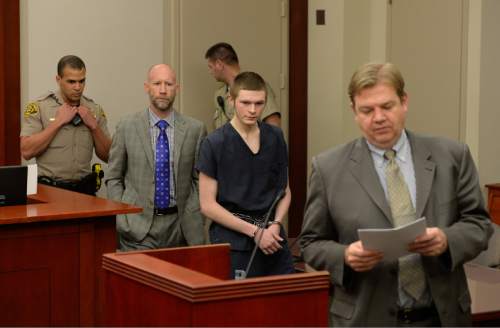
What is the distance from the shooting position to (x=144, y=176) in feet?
16.2

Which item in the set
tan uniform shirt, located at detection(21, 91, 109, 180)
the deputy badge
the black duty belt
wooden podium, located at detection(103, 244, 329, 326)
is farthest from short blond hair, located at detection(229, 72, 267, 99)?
the deputy badge

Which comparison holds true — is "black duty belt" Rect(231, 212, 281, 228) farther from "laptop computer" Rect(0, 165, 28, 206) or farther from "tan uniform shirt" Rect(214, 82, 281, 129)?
"tan uniform shirt" Rect(214, 82, 281, 129)

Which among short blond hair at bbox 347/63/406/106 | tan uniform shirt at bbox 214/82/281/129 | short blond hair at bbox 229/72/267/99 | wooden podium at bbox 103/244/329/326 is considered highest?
short blond hair at bbox 347/63/406/106

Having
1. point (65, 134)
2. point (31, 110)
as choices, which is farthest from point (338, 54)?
point (31, 110)

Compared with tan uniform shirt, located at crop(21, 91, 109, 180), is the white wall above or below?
above

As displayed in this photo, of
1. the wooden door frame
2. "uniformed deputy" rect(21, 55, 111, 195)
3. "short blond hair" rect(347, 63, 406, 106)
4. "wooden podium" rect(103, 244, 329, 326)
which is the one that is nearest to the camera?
"wooden podium" rect(103, 244, 329, 326)

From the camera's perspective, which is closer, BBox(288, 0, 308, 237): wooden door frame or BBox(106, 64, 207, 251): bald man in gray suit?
BBox(106, 64, 207, 251): bald man in gray suit

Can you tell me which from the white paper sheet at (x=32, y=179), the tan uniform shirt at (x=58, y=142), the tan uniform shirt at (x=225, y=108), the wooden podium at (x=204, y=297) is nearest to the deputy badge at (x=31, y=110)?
the tan uniform shirt at (x=58, y=142)

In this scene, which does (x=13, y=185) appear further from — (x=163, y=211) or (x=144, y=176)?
(x=163, y=211)

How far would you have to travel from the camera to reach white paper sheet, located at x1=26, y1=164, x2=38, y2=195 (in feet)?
16.3

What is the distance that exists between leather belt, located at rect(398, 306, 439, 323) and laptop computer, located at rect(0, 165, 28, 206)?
2.81 m

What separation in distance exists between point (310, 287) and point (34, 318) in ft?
7.72

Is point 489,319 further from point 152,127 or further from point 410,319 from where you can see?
point 152,127

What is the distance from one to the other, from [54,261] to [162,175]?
76 cm
